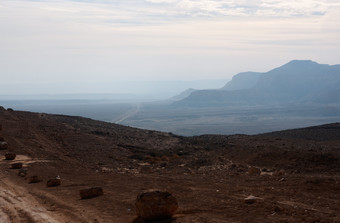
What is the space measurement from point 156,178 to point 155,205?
9.22 metres

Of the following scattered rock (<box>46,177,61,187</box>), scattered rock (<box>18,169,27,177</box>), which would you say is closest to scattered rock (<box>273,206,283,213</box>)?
scattered rock (<box>46,177,61,187</box>)

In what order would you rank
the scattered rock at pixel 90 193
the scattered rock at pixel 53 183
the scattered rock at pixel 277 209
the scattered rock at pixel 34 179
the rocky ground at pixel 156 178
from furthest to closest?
1. the scattered rock at pixel 34 179
2. the scattered rock at pixel 53 183
3. the scattered rock at pixel 90 193
4. the rocky ground at pixel 156 178
5. the scattered rock at pixel 277 209

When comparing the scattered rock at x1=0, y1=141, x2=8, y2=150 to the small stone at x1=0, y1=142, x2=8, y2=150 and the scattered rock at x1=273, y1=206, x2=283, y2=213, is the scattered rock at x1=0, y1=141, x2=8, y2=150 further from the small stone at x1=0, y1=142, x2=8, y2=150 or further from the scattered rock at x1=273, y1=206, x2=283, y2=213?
the scattered rock at x1=273, y1=206, x2=283, y2=213

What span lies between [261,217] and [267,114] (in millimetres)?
193421

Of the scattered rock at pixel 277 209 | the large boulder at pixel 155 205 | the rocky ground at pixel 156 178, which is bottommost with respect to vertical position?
the rocky ground at pixel 156 178

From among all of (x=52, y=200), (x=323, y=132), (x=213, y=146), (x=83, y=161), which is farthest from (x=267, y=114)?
(x=52, y=200)

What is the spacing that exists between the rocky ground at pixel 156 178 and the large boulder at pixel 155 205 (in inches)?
17.6

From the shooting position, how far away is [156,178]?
20.3 meters

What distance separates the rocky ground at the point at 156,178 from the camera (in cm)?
1212

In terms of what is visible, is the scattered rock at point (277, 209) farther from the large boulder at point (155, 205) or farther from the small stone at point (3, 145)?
the small stone at point (3, 145)

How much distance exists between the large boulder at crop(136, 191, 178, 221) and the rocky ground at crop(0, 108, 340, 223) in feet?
1.47

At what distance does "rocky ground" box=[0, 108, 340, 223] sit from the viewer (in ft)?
39.8

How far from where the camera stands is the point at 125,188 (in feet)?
56.2

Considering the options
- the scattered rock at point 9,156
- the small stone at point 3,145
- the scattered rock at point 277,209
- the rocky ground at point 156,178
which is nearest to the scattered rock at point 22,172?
the rocky ground at point 156,178
